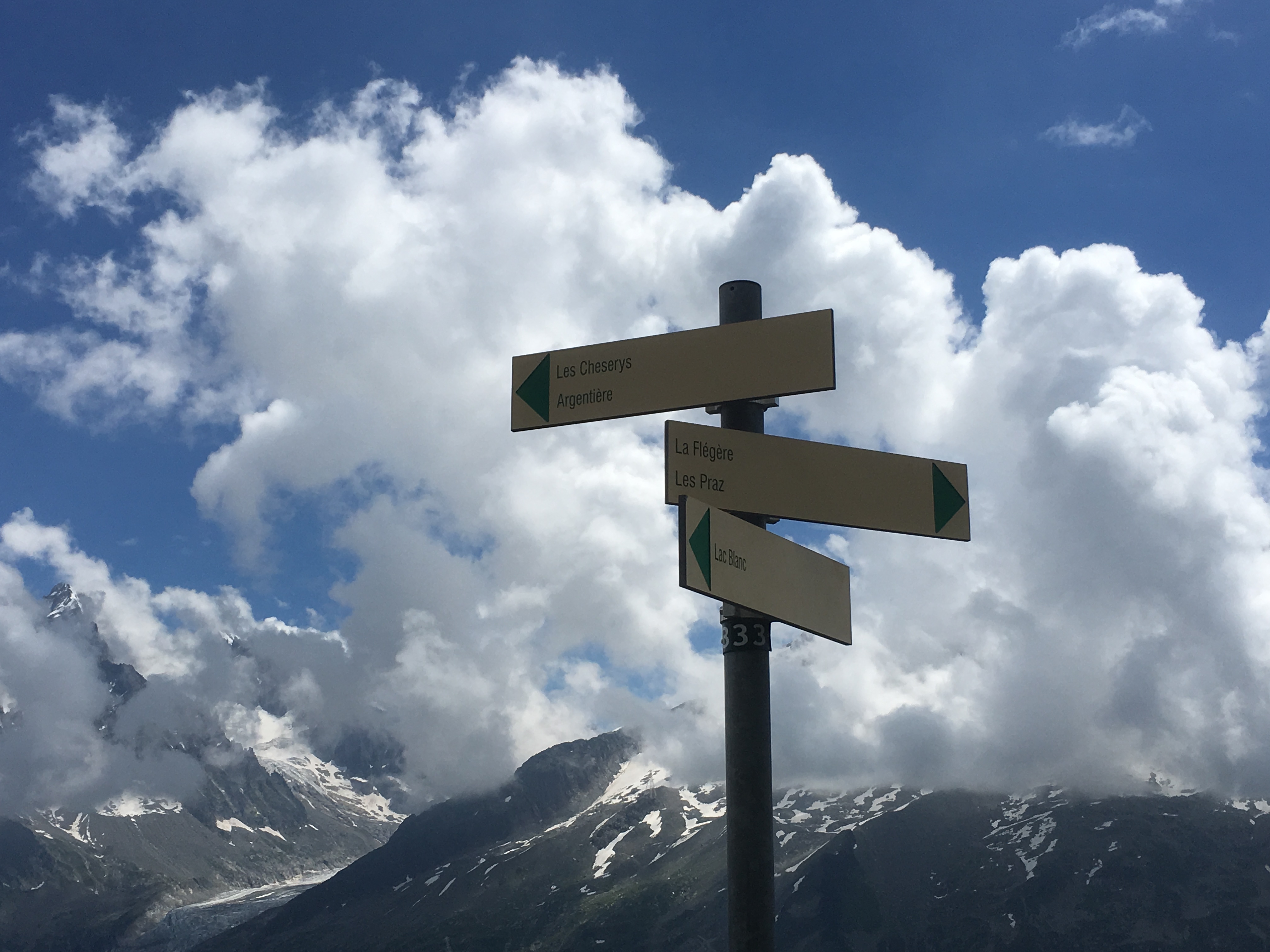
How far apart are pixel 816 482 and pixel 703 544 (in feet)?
4.65

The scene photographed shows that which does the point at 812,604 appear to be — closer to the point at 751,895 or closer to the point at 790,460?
the point at 790,460

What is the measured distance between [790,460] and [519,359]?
2328 mm

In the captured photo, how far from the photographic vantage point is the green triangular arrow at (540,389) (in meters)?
8.59

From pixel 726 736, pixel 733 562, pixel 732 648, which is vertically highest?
pixel 733 562

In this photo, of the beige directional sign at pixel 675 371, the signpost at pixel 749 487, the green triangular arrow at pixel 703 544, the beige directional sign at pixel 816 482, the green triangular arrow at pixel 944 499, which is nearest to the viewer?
the green triangular arrow at pixel 703 544

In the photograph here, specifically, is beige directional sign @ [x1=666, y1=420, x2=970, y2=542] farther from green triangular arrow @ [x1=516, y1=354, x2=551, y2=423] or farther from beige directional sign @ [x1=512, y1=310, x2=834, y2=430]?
green triangular arrow @ [x1=516, y1=354, x2=551, y2=423]

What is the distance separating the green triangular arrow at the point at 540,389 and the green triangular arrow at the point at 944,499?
9.73 feet

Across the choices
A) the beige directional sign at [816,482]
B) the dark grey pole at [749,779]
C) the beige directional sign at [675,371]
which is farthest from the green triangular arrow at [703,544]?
the beige directional sign at [675,371]

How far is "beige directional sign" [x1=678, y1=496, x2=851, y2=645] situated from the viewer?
685cm

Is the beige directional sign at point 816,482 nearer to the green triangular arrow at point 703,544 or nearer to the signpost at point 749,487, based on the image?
the signpost at point 749,487

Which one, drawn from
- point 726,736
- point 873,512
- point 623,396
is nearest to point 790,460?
point 873,512

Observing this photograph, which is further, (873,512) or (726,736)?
(873,512)

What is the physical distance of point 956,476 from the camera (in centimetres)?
845

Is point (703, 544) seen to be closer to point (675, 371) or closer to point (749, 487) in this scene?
point (749, 487)
